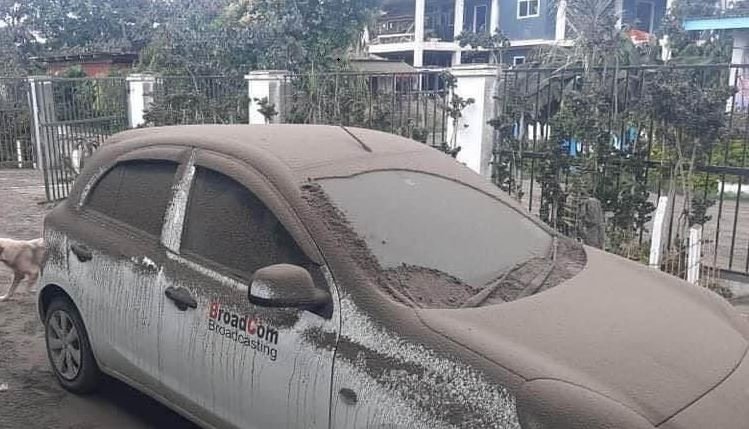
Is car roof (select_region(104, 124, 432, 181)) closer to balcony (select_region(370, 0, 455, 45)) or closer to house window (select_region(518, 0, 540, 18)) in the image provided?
house window (select_region(518, 0, 540, 18))

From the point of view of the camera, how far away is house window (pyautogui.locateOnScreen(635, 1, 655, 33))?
→ 3316 cm

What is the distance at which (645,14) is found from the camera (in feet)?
111

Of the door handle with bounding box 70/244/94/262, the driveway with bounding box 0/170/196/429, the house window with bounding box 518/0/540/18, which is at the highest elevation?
the house window with bounding box 518/0/540/18

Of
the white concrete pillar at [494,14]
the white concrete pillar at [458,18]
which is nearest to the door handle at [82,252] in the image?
the white concrete pillar at [494,14]

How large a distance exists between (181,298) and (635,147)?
16.8 ft

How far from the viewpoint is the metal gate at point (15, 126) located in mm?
15508

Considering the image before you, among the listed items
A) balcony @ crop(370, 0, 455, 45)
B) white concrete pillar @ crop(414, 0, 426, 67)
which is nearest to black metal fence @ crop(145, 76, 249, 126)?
white concrete pillar @ crop(414, 0, 426, 67)

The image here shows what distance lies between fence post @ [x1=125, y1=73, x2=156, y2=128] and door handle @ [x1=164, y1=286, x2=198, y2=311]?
11.1 metres

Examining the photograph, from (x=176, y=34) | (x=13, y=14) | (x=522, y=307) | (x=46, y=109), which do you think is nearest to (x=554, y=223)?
(x=522, y=307)

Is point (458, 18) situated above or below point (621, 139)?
above

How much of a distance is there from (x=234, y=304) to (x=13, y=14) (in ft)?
116

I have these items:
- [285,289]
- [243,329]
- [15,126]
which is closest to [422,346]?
[285,289]

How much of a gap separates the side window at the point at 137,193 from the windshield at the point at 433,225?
38.7 inches

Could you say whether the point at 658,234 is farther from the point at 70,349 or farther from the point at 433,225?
the point at 70,349
